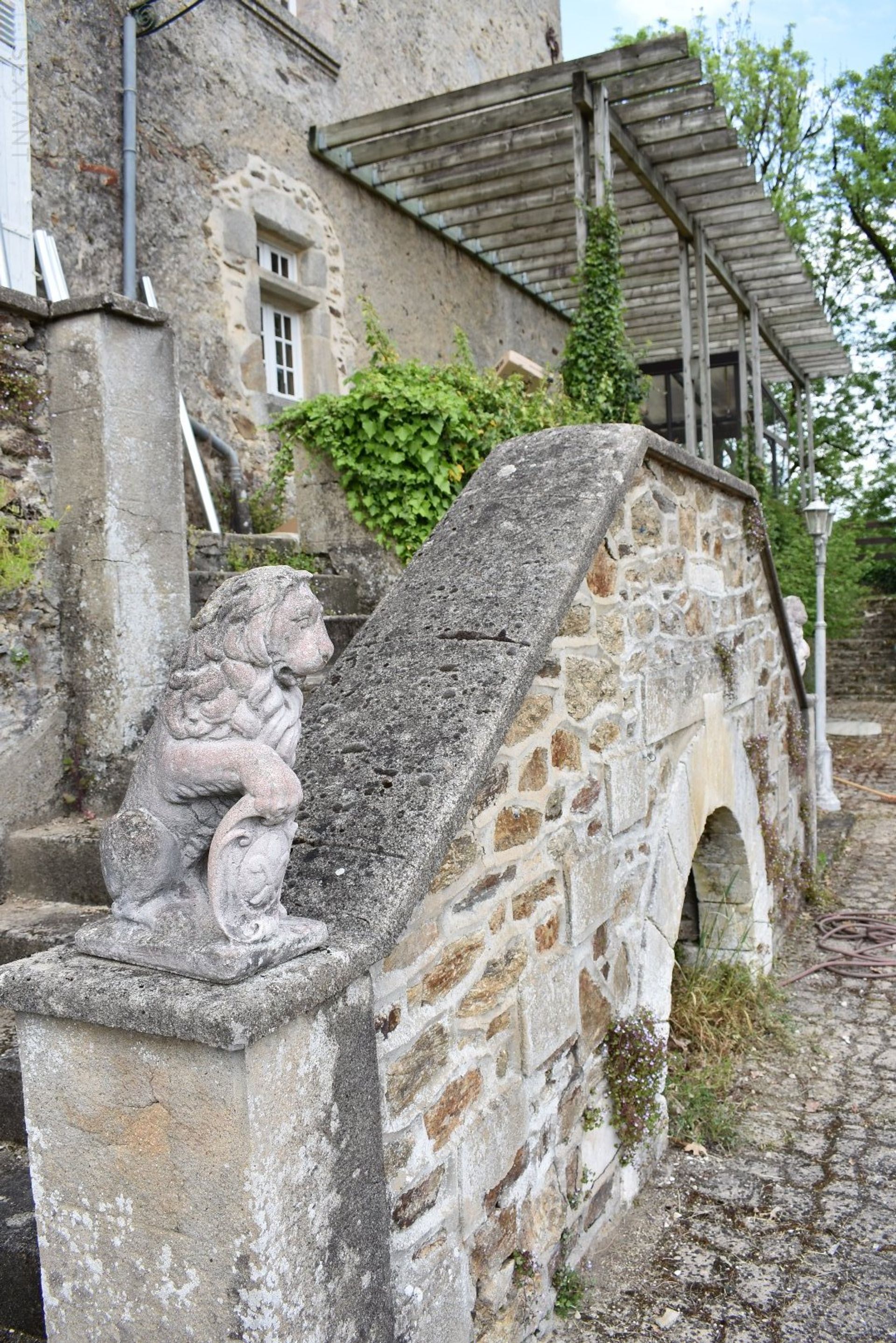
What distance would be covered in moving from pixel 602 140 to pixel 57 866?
6.79m

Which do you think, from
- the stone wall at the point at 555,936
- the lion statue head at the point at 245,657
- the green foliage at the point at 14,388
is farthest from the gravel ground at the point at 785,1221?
the green foliage at the point at 14,388

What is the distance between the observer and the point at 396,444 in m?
4.39

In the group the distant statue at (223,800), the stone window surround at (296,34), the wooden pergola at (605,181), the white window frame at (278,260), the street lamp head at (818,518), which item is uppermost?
the stone window surround at (296,34)

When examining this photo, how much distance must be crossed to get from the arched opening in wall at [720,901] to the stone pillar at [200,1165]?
3.02 meters

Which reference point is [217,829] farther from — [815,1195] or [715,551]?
[715,551]

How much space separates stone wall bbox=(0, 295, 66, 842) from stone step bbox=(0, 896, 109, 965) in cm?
29

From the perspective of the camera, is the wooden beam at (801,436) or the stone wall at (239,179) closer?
the stone wall at (239,179)

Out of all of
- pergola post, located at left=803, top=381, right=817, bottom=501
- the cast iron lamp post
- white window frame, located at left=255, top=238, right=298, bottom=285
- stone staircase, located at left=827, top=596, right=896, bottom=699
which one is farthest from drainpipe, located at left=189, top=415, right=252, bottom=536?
pergola post, located at left=803, top=381, right=817, bottom=501

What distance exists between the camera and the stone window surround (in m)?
7.62

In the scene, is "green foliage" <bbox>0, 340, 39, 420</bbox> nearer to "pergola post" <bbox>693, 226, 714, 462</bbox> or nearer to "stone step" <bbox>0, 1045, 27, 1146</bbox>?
"stone step" <bbox>0, 1045, 27, 1146</bbox>

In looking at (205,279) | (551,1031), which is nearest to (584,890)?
(551,1031)

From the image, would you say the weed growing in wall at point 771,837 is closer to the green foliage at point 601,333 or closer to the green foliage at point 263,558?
the green foliage at point 263,558

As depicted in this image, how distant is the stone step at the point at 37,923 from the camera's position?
2.63 metres

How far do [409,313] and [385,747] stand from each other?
27.6 ft
